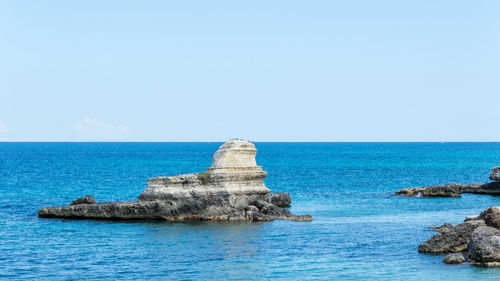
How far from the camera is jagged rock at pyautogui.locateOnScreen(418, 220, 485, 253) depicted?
38438 millimetres

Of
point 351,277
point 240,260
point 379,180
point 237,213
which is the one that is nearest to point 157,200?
point 237,213

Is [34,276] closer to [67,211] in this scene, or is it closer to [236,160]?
[67,211]

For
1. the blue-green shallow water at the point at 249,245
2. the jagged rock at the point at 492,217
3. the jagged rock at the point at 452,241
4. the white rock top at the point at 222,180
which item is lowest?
the blue-green shallow water at the point at 249,245

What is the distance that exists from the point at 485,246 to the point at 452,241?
3.87 metres

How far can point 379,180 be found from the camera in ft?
324

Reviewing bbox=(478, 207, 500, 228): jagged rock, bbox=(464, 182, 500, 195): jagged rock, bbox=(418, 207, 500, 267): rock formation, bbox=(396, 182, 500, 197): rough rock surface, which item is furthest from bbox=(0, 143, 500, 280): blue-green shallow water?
bbox=(464, 182, 500, 195): jagged rock

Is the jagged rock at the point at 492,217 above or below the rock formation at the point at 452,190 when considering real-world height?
above

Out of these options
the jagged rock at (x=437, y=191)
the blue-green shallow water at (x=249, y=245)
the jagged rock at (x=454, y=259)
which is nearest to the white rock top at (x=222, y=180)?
the blue-green shallow water at (x=249, y=245)

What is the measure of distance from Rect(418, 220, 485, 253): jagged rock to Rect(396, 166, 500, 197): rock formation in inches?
1345

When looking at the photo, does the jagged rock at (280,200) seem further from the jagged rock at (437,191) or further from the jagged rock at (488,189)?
the jagged rock at (488,189)

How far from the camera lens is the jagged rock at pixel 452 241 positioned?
3844 cm

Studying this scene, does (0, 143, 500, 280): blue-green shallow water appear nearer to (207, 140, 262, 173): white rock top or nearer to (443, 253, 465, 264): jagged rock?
(443, 253, 465, 264): jagged rock

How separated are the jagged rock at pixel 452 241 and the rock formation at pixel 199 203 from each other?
14488 mm

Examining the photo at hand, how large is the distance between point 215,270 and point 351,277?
7169mm
